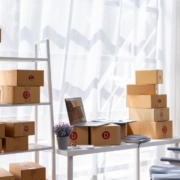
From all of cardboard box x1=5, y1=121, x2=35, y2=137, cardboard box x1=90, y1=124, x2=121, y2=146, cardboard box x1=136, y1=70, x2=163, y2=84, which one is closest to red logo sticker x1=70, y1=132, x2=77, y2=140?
cardboard box x1=90, y1=124, x2=121, y2=146

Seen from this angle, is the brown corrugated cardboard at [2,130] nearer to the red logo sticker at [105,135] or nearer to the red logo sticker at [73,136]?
the red logo sticker at [73,136]

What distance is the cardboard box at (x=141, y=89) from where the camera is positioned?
3.80 meters

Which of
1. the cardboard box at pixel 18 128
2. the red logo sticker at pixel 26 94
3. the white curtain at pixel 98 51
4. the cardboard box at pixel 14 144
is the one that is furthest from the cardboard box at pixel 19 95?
the white curtain at pixel 98 51

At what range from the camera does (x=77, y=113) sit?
11.2 ft

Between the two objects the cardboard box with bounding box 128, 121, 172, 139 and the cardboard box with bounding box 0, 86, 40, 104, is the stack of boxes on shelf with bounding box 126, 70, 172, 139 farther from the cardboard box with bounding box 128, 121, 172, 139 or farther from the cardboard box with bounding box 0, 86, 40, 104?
the cardboard box with bounding box 0, 86, 40, 104

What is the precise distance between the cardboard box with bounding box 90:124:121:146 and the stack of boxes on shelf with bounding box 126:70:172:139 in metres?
0.50

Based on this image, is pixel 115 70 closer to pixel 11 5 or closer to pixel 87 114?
pixel 87 114

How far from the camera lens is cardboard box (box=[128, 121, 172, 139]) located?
369 centimetres

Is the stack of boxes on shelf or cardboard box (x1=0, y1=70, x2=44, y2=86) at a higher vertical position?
cardboard box (x1=0, y1=70, x2=44, y2=86)

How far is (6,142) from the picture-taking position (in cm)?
281

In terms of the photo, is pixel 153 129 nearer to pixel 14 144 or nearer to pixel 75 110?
pixel 75 110

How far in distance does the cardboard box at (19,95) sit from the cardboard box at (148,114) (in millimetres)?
1190

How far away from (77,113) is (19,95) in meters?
0.68

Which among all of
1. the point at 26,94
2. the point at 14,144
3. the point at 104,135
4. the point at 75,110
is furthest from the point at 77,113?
the point at 14,144
